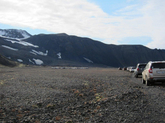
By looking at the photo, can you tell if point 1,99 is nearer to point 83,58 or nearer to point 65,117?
point 65,117

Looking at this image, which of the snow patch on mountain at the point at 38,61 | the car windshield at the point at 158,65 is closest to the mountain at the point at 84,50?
the snow patch on mountain at the point at 38,61

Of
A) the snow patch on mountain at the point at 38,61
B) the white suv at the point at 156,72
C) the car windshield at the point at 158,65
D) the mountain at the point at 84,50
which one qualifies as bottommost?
the white suv at the point at 156,72

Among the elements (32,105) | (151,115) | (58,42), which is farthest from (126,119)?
(58,42)

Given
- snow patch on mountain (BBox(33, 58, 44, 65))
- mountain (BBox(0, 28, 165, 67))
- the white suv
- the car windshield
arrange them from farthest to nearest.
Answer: mountain (BBox(0, 28, 165, 67)) → snow patch on mountain (BBox(33, 58, 44, 65)) → the car windshield → the white suv

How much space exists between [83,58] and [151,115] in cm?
14450

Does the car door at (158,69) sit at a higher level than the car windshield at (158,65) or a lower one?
lower

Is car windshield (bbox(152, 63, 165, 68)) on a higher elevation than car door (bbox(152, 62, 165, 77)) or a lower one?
higher

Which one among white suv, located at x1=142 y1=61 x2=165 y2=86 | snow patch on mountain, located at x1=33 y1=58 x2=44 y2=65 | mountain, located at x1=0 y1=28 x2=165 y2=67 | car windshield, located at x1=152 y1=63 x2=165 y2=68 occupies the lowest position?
white suv, located at x1=142 y1=61 x2=165 y2=86

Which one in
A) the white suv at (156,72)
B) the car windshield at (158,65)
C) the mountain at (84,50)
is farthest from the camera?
the mountain at (84,50)

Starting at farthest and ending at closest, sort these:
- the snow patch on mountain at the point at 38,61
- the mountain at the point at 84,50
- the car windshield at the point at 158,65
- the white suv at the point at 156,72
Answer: the mountain at the point at 84,50 → the snow patch on mountain at the point at 38,61 → the car windshield at the point at 158,65 → the white suv at the point at 156,72

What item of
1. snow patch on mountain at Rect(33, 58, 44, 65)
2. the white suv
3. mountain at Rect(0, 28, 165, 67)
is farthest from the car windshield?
mountain at Rect(0, 28, 165, 67)

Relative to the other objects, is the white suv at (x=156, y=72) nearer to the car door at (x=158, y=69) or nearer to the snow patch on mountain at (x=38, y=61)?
the car door at (x=158, y=69)

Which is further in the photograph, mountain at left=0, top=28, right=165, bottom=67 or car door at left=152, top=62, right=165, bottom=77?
mountain at left=0, top=28, right=165, bottom=67

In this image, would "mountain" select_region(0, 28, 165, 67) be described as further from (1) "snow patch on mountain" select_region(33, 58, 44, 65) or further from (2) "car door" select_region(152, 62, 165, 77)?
(2) "car door" select_region(152, 62, 165, 77)
